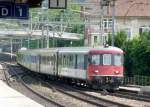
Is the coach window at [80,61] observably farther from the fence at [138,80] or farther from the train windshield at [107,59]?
the fence at [138,80]

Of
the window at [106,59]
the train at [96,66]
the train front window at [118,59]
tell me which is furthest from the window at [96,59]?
the train front window at [118,59]

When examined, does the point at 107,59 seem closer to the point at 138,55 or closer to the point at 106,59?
the point at 106,59

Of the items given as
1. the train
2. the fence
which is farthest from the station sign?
the fence

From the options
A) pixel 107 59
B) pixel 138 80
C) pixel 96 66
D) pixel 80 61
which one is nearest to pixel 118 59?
pixel 107 59

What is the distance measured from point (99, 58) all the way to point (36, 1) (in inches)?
553

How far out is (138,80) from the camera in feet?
144

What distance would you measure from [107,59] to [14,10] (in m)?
15.5

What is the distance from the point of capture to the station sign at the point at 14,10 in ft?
68.5

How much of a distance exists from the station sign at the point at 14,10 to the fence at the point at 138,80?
21.3m

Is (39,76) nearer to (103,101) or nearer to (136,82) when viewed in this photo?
(136,82)

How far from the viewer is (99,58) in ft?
117

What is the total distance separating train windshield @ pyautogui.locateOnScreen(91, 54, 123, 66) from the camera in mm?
35594

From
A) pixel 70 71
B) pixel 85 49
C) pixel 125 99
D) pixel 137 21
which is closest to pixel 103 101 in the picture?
pixel 125 99

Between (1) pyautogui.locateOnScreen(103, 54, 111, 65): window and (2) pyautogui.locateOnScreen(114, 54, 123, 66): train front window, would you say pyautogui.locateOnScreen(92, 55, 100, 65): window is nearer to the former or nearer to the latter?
(1) pyautogui.locateOnScreen(103, 54, 111, 65): window
